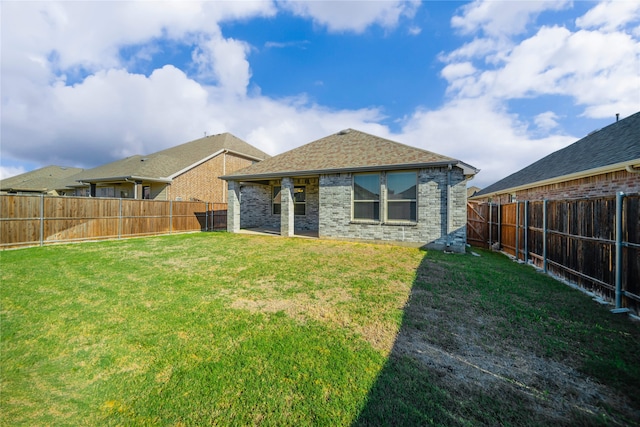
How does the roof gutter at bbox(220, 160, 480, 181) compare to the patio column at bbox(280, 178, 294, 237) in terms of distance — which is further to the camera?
the patio column at bbox(280, 178, 294, 237)

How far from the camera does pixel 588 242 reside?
529 cm

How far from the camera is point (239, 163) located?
2223 cm

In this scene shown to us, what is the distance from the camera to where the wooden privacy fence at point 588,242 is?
4.21 m

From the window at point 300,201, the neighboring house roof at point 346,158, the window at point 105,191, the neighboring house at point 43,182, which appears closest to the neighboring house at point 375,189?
the neighboring house roof at point 346,158

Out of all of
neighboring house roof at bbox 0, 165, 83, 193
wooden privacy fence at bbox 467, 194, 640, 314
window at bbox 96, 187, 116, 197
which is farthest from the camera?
neighboring house roof at bbox 0, 165, 83, 193

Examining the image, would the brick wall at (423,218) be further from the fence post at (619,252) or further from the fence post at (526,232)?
the fence post at (619,252)

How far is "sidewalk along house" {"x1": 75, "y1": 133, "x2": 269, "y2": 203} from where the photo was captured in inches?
681

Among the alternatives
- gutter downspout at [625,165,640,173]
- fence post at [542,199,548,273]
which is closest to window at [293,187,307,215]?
fence post at [542,199,548,273]

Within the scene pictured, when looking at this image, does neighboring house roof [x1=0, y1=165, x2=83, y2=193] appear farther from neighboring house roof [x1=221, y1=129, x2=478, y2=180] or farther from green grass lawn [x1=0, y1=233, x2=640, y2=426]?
green grass lawn [x1=0, y1=233, x2=640, y2=426]

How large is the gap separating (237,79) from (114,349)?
1421 centimetres

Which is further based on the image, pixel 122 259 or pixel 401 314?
pixel 122 259

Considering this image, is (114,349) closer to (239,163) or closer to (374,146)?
(374,146)

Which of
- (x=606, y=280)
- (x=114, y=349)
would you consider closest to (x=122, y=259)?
(x=114, y=349)

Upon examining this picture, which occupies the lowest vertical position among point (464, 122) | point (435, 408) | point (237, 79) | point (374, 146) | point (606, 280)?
point (435, 408)
